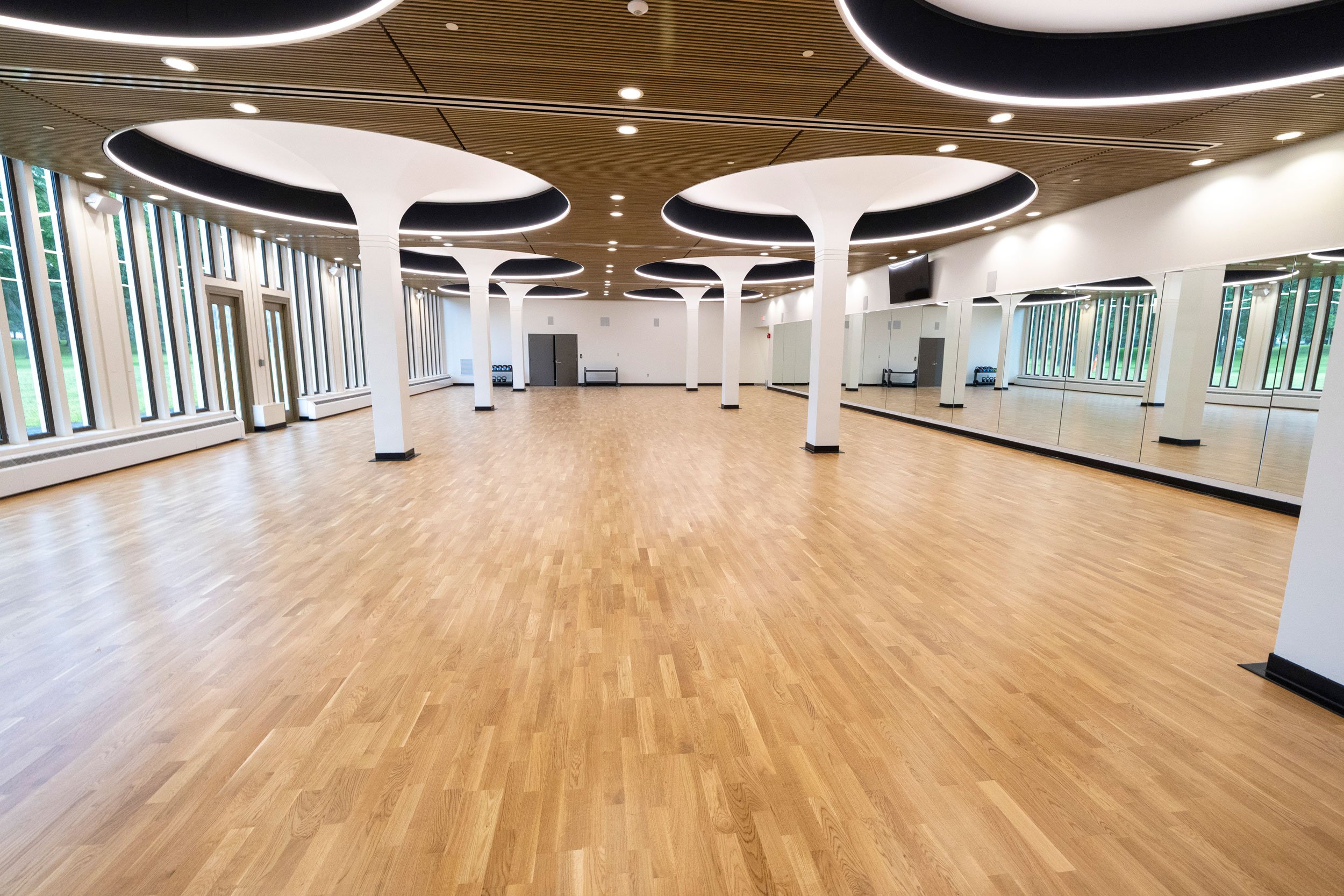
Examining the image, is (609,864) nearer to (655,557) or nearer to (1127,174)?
(655,557)

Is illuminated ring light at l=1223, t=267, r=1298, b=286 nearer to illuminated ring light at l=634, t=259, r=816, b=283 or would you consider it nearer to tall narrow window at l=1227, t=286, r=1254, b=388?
tall narrow window at l=1227, t=286, r=1254, b=388

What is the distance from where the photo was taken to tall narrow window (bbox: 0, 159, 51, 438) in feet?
24.1

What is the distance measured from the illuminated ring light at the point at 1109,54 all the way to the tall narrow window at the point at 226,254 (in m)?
12.8

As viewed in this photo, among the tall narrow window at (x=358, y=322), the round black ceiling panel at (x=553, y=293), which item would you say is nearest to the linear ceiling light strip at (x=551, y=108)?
the tall narrow window at (x=358, y=322)

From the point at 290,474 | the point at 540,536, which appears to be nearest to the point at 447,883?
the point at 540,536

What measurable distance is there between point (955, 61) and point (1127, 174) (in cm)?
495

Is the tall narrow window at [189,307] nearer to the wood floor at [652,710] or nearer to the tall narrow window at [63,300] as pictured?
the tall narrow window at [63,300]

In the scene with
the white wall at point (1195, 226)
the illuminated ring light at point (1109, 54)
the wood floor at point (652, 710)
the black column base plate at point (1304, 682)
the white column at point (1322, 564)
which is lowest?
the wood floor at point (652, 710)

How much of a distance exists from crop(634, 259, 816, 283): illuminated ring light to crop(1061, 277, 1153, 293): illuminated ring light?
967 centimetres

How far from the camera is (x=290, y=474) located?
8.23m

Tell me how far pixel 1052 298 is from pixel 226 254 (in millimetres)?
16819

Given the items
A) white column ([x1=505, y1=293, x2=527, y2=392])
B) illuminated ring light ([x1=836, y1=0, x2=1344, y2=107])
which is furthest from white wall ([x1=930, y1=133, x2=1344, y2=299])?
white column ([x1=505, y1=293, x2=527, y2=392])

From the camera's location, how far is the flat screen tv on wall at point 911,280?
14.5 meters

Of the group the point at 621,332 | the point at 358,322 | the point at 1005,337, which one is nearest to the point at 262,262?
the point at 358,322
